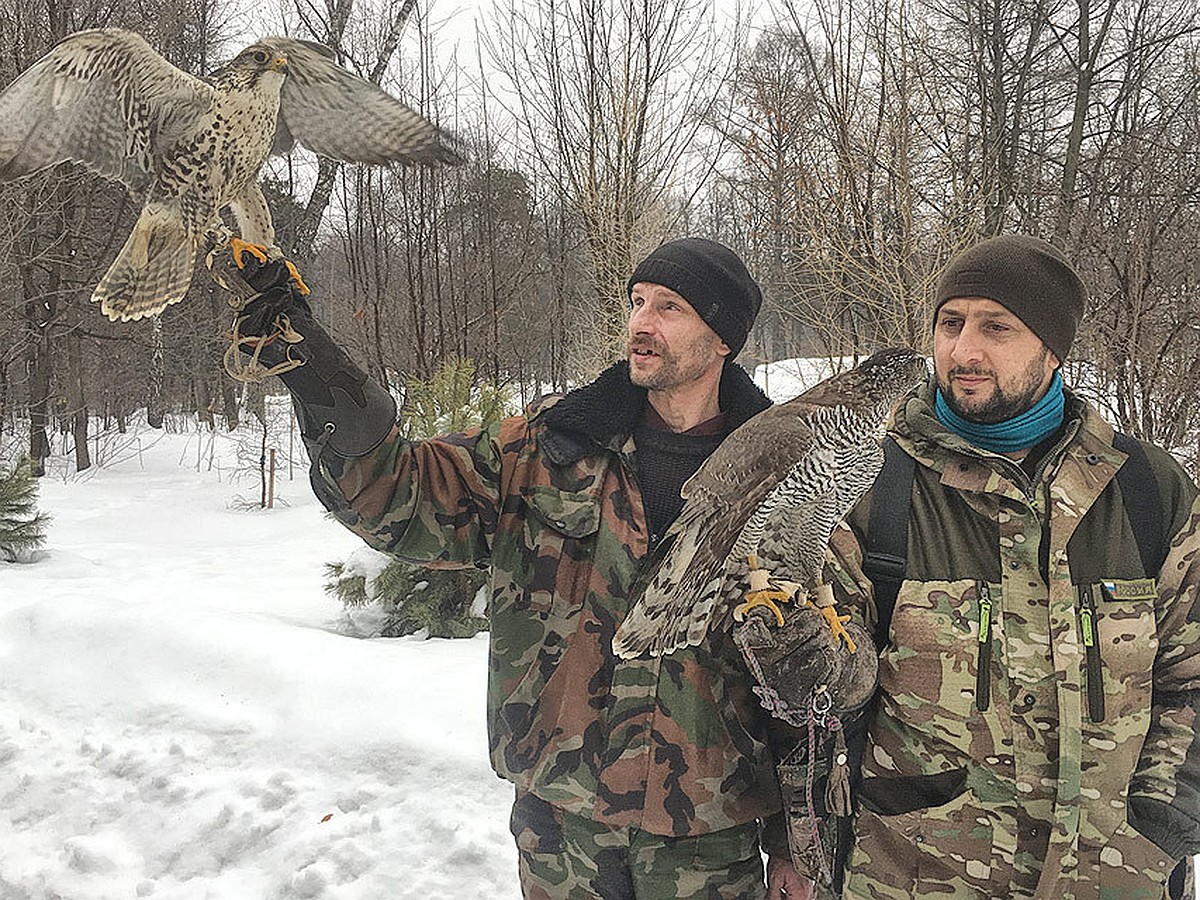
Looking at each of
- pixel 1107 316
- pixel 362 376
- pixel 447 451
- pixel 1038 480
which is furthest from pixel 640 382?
pixel 1107 316

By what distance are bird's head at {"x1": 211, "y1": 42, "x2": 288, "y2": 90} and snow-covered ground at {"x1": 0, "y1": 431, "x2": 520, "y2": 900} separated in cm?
264

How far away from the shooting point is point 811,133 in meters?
6.73

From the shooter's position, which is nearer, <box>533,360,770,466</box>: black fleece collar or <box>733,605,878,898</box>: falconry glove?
<box>733,605,878,898</box>: falconry glove

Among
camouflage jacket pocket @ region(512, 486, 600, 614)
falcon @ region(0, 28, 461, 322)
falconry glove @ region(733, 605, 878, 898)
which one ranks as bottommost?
falconry glove @ region(733, 605, 878, 898)

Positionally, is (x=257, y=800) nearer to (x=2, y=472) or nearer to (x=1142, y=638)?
(x=1142, y=638)

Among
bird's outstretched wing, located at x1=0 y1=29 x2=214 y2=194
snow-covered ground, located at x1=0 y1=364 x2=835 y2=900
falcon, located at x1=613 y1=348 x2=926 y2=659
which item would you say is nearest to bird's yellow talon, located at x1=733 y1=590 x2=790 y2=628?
falcon, located at x1=613 y1=348 x2=926 y2=659

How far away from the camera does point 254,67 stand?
72.8 inches

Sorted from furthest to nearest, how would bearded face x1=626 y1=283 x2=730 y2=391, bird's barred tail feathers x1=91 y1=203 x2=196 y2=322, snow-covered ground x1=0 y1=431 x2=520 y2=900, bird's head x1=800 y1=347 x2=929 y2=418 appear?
1. snow-covered ground x1=0 y1=431 x2=520 y2=900
2. bird's head x1=800 y1=347 x2=929 y2=418
3. bearded face x1=626 y1=283 x2=730 y2=391
4. bird's barred tail feathers x1=91 y1=203 x2=196 y2=322

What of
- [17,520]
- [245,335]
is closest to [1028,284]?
[245,335]

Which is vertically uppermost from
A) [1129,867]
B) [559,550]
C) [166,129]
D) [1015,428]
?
[166,129]

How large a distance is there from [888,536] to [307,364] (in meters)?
1.20

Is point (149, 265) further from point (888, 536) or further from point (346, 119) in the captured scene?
point (888, 536)

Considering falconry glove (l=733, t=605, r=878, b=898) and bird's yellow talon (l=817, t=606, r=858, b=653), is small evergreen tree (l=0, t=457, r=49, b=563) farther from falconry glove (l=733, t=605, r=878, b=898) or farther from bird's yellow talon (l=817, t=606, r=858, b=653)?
bird's yellow talon (l=817, t=606, r=858, b=653)

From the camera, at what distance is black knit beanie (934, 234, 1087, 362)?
171 cm
